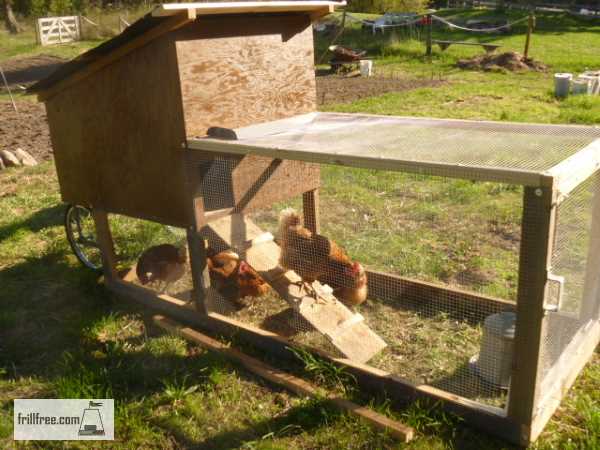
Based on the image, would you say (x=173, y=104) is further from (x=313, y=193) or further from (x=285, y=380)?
(x=285, y=380)

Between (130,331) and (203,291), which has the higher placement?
(203,291)

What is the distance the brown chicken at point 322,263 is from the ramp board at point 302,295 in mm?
78

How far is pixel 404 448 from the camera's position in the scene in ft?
8.20

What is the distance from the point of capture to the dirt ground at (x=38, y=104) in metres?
8.66

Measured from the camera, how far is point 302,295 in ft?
11.0

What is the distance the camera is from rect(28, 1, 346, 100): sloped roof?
2812 millimetres

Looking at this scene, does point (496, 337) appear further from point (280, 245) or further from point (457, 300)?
point (280, 245)

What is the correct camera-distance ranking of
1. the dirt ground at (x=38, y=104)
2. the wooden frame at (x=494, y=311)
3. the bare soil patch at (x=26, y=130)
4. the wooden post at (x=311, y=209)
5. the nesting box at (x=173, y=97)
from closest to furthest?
the wooden frame at (x=494, y=311) → the nesting box at (x=173, y=97) → the wooden post at (x=311, y=209) → the bare soil patch at (x=26, y=130) → the dirt ground at (x=38, y=104)

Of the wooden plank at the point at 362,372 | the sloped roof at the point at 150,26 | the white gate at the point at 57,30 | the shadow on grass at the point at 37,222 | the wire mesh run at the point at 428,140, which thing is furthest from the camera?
the white gate at the point at 57,30

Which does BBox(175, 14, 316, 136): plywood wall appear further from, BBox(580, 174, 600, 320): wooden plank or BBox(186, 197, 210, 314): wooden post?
BBox(580, 174, 600, 320): wooden plank

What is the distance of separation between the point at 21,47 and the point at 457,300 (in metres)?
23.6

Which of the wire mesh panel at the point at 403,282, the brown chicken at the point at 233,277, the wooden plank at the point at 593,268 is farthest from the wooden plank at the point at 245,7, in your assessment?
the wooden plank at the point at 593,268

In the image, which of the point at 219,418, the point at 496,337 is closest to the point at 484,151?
the point at 496,337

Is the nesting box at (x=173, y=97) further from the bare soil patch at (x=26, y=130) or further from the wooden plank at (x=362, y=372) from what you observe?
the bare soil patch at (x=26, y=130)
